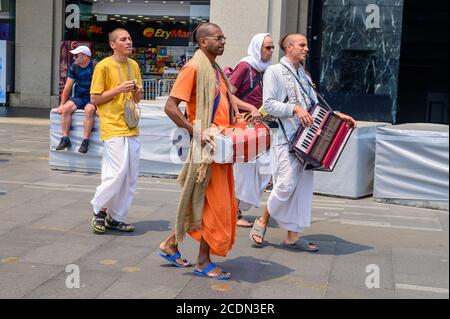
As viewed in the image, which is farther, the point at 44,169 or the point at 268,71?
the point at 44,169

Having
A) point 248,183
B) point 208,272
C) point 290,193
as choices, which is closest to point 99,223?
point 248,183

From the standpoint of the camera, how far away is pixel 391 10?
55.6ft

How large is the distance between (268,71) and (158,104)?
412 cm

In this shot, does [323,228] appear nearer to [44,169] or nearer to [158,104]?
[158,104]

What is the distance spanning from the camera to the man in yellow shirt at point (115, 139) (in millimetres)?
6207

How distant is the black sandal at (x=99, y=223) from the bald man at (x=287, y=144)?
139 centimetres

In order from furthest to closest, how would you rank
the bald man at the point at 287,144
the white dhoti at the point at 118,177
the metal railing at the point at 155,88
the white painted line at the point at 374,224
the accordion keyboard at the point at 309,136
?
the metal railing at the point at 155,88, the white painted line at the point at 374,224, the white dhoti at the point at 118,177, the bald man at the point at 287,144, the accordion keyboard at the point at 309,136

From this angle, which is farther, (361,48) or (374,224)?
(361,48)

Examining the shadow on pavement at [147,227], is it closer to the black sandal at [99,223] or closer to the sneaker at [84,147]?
the black sandal at [99,223]

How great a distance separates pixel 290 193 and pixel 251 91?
1.42 meters

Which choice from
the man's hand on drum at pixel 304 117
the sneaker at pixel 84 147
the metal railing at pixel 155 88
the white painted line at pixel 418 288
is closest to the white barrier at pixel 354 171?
the man's hand on drum at pixel 304 117

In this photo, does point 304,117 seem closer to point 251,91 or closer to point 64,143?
point 251,91

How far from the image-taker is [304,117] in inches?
213

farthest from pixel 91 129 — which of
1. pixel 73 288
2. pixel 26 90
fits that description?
pixel 26 90
